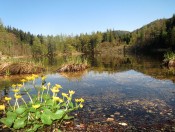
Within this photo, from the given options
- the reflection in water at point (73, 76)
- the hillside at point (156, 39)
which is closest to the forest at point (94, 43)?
the hillside at point (156, 39)

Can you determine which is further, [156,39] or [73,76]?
[156,39]

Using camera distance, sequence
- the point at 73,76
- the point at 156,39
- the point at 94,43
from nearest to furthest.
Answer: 1. the point at 73,76
2. the point at 156,39
3. the point at 94,43

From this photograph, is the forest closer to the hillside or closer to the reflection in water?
the hillside

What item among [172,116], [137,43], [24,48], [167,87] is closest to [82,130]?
[172,116]

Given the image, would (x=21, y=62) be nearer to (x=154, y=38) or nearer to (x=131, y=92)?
(x=131, y=92)

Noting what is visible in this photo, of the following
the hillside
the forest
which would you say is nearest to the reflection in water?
Result: the hillside

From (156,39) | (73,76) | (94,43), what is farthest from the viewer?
(94,43)

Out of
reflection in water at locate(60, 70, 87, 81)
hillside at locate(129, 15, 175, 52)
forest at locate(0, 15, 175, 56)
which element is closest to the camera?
reflection in water at locate(60, 70, 87, 81)

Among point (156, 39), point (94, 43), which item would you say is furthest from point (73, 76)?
point (94, 43)

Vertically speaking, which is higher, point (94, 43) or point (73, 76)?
point (94, 43)

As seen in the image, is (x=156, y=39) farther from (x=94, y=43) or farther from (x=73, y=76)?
(x=73, y=76)

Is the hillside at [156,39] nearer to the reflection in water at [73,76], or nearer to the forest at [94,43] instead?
the forest at [94,43]

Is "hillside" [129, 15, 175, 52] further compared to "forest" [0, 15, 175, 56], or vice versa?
"forest" [0, 15, 175, 56]

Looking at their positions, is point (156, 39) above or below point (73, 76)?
above
